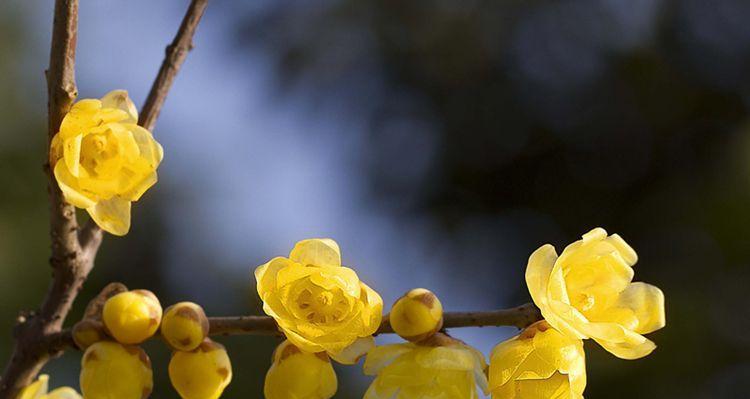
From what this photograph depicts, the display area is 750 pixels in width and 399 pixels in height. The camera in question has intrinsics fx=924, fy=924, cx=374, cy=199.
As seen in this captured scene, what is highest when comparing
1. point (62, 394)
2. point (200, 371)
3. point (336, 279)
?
point (336, 279)

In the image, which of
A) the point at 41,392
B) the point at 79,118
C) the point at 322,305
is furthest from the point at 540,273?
the point at 41,392

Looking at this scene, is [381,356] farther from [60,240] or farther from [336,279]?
[60,240]

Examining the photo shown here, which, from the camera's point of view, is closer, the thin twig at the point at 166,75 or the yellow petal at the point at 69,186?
the yellow petal at the point at 69,186

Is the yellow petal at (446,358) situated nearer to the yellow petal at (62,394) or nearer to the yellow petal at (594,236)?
the yellow petal at (594,236)

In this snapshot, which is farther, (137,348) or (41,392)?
(41,392)

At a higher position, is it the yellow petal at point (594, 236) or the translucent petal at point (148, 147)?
the translucent petal at point (148, 147)

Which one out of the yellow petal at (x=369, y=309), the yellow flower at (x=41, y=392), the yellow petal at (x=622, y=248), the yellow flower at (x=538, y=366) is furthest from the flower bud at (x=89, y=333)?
the yellow petal at (x=622, y=248)

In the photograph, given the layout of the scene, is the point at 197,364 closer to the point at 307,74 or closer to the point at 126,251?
the point at 126,251
